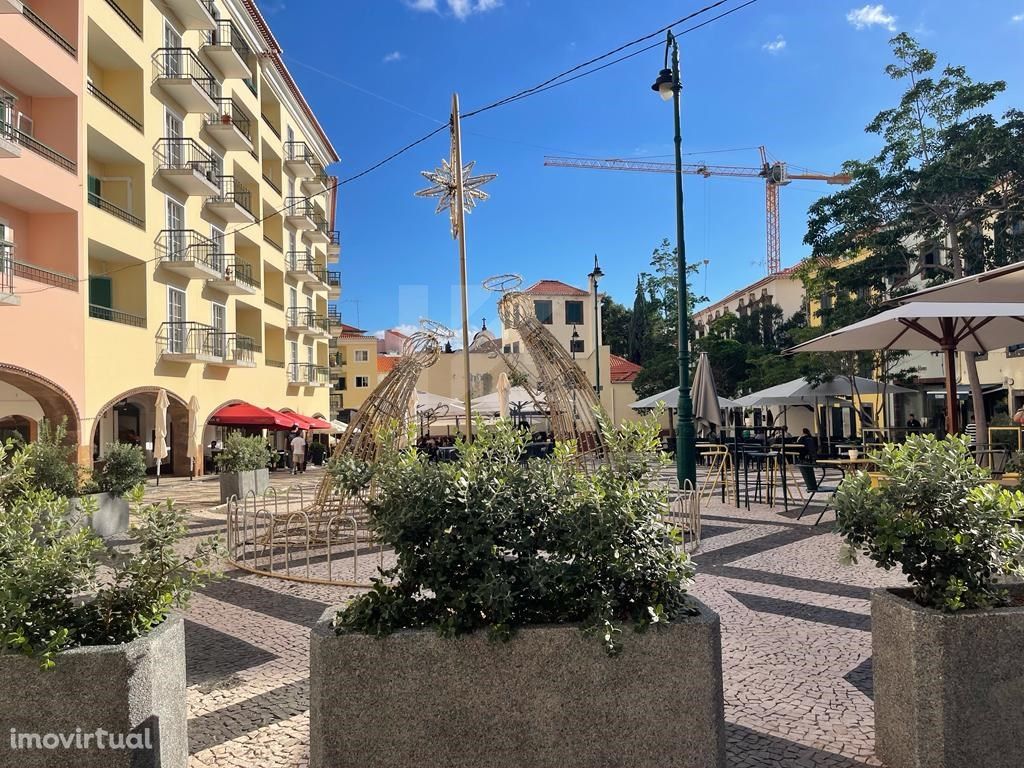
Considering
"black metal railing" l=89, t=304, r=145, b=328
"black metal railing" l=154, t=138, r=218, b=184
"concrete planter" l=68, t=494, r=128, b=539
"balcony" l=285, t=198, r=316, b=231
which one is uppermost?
"balcony" l=285, t=198, r=316, b=231

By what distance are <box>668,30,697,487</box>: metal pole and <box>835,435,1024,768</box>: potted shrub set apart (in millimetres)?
9872

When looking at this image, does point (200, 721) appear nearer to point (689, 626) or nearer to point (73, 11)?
point (689, 626)

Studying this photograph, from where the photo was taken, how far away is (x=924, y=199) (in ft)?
68.7

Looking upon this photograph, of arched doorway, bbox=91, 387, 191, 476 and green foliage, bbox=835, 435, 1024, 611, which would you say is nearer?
green foliage, bbox=835, 435, 1024, 611

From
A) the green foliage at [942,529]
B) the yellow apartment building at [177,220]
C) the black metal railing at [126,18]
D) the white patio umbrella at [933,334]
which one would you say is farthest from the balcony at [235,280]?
the green foliage at [942,529]

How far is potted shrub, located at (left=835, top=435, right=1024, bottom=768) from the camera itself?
2.75m

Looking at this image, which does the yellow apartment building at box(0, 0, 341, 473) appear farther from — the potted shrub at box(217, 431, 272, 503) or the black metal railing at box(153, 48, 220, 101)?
the potted shrub at box(217, 431, 272, 503)

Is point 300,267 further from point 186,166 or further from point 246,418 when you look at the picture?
point 186,166

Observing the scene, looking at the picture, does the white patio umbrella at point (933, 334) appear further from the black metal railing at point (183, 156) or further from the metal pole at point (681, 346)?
the black metal railing at point (183, 156)

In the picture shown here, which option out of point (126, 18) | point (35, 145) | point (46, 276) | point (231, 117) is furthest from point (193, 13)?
point (46, 276)

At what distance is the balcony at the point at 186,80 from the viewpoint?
69.1 feet

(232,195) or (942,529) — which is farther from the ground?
(232,195)

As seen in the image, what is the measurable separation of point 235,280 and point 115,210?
5.57 metres

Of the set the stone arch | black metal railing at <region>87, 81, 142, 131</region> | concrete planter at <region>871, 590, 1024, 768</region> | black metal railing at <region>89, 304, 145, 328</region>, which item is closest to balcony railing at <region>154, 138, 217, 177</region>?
black metal railing at <region>87, 81, 142, 131</region>
